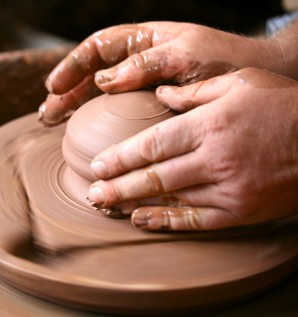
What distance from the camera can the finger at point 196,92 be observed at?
1055mm

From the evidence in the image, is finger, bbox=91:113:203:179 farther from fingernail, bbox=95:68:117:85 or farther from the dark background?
the dark background

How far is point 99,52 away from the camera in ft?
4.69

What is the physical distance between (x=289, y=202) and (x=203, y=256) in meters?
0.21

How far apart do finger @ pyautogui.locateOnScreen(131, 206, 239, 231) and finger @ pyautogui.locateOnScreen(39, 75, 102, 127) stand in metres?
0.58

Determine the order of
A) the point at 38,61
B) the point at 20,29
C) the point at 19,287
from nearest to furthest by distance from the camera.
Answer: the point at 19,287 < the point at 38,61 < the point at 20,29

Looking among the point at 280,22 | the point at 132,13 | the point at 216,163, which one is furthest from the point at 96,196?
the point at 132,13

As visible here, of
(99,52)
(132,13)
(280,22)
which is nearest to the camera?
(99,52)

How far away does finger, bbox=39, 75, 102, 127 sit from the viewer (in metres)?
1.50

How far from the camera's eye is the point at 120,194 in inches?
40.8

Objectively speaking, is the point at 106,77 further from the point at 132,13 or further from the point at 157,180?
the point at 132,13

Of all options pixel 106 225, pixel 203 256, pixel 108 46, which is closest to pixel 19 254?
pixel 106 225

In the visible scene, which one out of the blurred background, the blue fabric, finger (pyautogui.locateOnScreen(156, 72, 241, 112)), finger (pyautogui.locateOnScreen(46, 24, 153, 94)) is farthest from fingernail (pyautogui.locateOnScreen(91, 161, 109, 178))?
the blurred background

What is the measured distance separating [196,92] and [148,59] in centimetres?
17

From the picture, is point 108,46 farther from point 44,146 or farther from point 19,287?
point 19,287
